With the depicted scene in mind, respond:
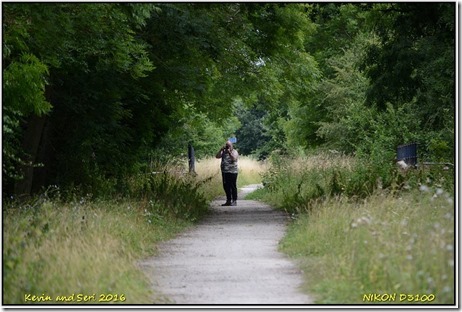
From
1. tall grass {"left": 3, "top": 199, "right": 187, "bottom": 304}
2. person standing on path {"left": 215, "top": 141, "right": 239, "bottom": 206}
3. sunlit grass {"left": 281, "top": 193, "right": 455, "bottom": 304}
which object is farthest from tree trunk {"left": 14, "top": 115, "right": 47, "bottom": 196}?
sunlit grass {"left": 281, "top": 193, "right": 455, "bottom": 304}

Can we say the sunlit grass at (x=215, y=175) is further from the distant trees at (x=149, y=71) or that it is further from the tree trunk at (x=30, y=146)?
the tree trunk at (x=30, y=146)

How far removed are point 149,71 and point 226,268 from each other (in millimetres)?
10882

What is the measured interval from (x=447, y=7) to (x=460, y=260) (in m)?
9.12

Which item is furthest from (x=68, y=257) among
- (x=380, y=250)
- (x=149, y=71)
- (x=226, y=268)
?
(x=149, y=71)

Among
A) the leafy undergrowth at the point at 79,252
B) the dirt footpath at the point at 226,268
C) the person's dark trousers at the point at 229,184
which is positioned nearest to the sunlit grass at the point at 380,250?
the dirt footpath at the point at 226,268

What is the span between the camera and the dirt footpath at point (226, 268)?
384 inches

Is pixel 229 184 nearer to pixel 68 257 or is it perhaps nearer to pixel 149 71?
pixel 149 71

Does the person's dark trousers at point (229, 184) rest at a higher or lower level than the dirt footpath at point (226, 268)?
higher

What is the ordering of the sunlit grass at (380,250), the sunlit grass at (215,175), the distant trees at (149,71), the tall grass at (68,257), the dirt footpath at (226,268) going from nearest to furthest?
the sunlit grass at (380,250), the tall grass at (68,257), the dirt footpath at (226,268), the distant trees at (149,71), the sunlit grass at (215,175)

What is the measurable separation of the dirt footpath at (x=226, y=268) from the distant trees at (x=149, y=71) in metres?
3.26

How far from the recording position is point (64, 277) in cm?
932

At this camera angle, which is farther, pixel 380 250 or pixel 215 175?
pixel 215 175

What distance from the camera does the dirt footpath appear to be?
9758 mm

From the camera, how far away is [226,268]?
1187cm
